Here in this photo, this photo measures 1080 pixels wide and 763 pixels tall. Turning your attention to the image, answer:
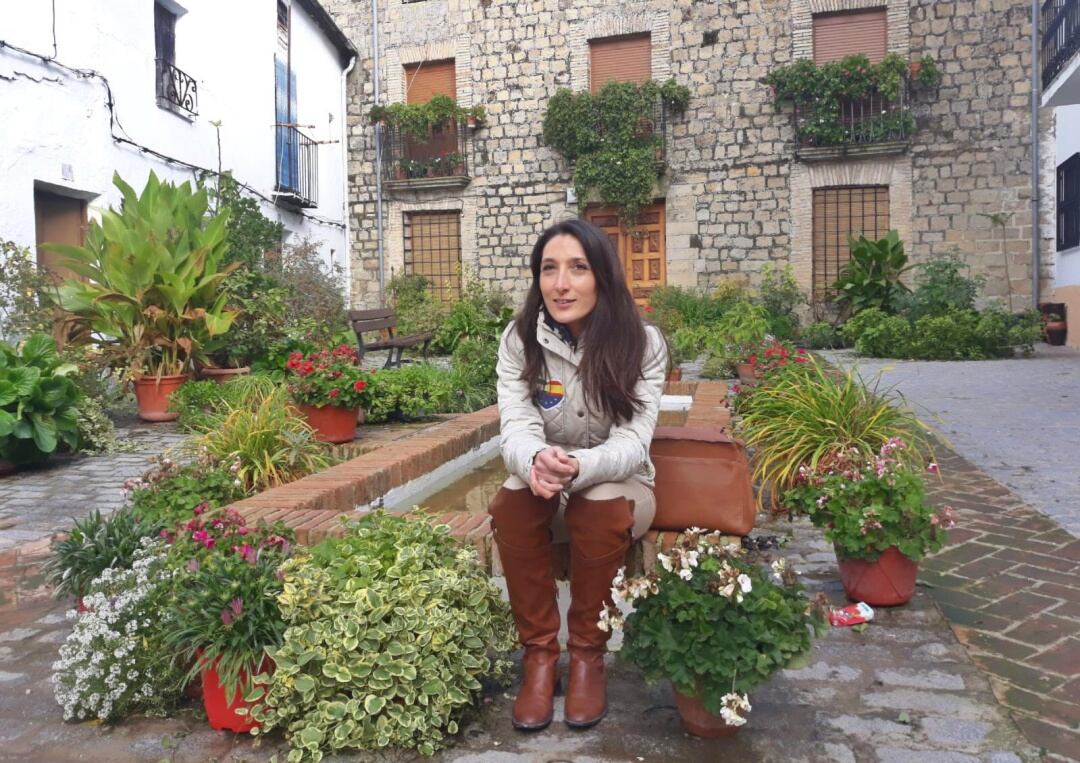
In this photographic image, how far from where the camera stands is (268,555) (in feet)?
7.98

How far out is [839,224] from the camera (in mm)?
15414

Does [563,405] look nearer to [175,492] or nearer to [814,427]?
[175,492]

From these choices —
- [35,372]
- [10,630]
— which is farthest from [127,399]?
[10,630]

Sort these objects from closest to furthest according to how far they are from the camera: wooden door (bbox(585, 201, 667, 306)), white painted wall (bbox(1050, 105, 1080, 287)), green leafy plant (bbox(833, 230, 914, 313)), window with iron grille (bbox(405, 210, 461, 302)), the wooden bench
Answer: the wooden bench
white painted wall (bbox(1050, 105, 1080, 287))
green leafy plant (bbox(833, 230, 914, 313))
wooden door (bbox(585, 201, 667, 306))
window with iron grille (bbox(405, 210, 461, 302))

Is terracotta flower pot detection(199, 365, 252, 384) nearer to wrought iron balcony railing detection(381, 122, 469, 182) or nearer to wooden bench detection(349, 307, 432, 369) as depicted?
wooden bench detection(349, 307, 432, 369)

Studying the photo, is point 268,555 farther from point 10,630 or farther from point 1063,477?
point 1063,477

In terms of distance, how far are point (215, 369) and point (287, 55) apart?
849cm

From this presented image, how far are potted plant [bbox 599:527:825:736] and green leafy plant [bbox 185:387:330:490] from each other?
2.70 meters

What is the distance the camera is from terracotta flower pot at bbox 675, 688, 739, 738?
7.06 feet

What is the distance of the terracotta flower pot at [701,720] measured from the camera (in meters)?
2.15

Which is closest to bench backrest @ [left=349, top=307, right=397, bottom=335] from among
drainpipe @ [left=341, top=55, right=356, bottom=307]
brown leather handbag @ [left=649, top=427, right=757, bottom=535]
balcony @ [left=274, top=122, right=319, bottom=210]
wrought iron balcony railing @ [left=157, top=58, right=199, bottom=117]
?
wrought iron balcony railing @ [left=157, top=58, right=199, bottom=117]

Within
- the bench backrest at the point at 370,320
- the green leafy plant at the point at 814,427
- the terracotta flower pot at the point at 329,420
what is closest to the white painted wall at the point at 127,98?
the bench backrest at the point at 370,320

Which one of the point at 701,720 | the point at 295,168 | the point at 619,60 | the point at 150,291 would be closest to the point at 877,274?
the point at 619,60

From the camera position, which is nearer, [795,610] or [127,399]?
[795,610]
